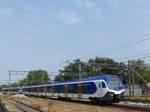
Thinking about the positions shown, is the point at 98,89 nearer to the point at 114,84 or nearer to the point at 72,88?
the point at 114,84

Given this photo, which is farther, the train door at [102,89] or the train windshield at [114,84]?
the train windshield at [114,84]

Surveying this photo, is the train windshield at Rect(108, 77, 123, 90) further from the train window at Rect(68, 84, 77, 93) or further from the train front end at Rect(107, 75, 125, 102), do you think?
the train window at Rect(68, 84, 77, 93)

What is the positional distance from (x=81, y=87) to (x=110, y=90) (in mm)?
8058

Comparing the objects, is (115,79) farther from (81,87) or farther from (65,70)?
(65,70)

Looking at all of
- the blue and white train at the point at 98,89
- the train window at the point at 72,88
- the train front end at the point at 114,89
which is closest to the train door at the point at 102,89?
the blue and white train at the point at 98,89

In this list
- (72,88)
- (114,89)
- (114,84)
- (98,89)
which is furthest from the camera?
(72,88)

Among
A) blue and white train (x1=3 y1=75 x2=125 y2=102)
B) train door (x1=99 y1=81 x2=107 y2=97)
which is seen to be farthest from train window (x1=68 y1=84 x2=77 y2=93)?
train door (x1=99 y1=81 x2=107 y2=97)

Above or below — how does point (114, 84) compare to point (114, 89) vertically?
above

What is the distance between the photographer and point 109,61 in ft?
429

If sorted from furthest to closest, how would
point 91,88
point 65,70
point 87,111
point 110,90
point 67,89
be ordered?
point 65,70 < point 67,89 < point 91,88 < point 110,90 < point 87,111

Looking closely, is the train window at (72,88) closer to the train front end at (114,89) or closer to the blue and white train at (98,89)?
the blue and white train at (98,89)

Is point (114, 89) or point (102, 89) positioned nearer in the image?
point (114, 89)

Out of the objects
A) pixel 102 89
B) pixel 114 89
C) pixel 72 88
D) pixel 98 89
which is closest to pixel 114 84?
pixel 114 89

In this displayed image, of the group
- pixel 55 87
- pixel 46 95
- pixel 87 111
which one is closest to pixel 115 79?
pixel 87 111
